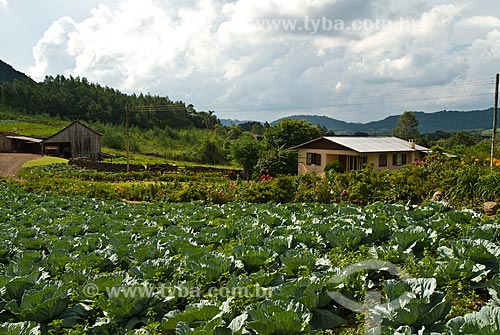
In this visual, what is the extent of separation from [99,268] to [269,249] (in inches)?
77.1

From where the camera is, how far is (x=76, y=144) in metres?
45.9

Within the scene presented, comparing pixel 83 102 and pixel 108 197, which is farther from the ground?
pixel 83 102

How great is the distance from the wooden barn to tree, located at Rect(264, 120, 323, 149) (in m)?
19.1

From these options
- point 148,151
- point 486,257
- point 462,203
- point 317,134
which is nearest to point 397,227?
point 486,257

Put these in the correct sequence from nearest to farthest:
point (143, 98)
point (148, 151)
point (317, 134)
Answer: point (317, 134)
point (148, 151)
point (143, 98)

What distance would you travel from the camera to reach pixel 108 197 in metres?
16.9

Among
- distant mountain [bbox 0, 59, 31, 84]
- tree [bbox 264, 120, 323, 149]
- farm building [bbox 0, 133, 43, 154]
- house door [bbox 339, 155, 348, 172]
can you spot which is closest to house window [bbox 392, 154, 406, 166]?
house door [bbox 339, 155, 348, 172]

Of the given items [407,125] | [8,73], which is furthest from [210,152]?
[8,73]

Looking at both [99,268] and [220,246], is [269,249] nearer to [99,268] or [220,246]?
[220,246]

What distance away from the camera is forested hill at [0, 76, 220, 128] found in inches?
2899

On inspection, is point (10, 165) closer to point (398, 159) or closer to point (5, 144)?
point (5, 144)

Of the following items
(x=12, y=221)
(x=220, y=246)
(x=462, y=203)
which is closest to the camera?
(x=220, y=246)

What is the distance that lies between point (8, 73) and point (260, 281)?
544ft

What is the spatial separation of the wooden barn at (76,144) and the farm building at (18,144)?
2.14m
